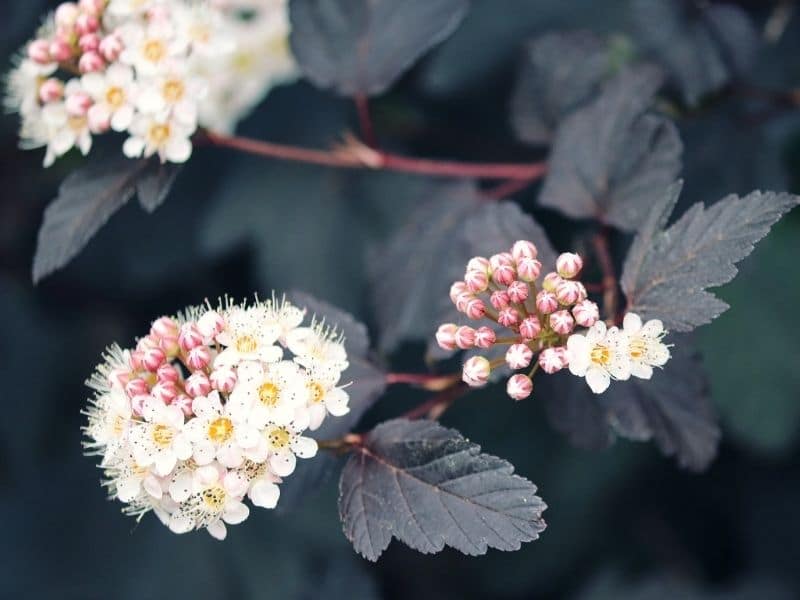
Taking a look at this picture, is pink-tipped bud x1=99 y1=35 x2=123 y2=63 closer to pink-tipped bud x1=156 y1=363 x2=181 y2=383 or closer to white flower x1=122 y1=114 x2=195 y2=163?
white flower x1=122 y1=114 x2=195 y2=163

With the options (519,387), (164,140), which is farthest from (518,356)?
(164,140)

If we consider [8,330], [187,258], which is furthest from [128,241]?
[8,330]

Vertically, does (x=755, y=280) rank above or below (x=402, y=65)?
below

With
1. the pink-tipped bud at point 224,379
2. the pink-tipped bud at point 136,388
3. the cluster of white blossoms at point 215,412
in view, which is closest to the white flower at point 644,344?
the cluster of white blossoms at point 215,412

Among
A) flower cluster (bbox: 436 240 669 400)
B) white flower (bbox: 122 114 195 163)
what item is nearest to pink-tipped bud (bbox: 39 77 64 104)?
white flower (bbox: 122 114 195 163)

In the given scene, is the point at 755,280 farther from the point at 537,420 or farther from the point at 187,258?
the point at 187,258

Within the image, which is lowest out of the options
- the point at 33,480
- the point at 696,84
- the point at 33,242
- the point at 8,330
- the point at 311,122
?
the point at 33,480

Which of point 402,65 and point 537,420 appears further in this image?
point 537,420

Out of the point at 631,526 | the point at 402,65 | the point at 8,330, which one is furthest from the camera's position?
the point at 8,330
